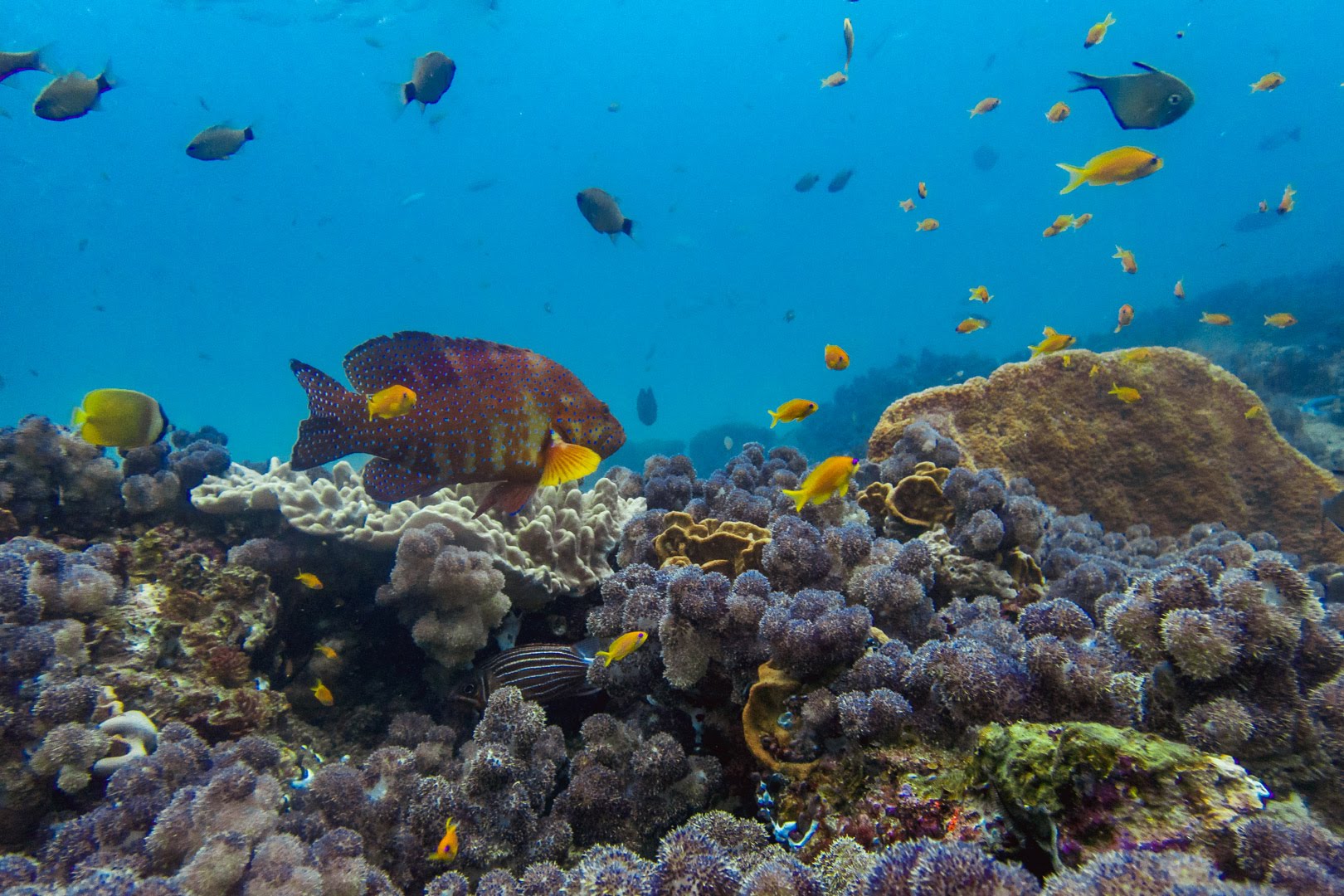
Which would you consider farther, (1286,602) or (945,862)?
(1286,602)

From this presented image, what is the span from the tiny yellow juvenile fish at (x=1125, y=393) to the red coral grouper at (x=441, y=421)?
571 centimetres

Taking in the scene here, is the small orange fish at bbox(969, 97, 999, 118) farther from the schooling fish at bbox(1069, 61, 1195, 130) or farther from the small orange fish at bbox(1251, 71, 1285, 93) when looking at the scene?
the schooling fish at bbox(1069, 61, 1195, 130)

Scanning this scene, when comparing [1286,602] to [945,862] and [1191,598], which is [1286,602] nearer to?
[1191,598]

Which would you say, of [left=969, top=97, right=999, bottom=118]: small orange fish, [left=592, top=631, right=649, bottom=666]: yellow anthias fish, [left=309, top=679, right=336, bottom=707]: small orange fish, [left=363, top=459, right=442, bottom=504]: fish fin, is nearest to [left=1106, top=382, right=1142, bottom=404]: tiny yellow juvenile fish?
[left=592, top=631, right=649, bottom=666]: yellow anthias fish

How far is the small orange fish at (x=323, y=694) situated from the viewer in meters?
3.68

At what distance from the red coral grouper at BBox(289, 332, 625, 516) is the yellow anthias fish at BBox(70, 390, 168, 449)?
1.90 m

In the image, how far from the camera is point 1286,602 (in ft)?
5.69

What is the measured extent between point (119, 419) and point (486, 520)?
2.59 meters

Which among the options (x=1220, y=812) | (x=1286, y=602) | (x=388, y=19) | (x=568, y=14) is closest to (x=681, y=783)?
(x=1220, y=812)

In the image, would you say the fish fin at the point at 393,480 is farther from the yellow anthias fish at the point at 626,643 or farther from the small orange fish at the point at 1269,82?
the small orange fish at the point at 1269,82

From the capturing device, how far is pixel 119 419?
3947 millimetres

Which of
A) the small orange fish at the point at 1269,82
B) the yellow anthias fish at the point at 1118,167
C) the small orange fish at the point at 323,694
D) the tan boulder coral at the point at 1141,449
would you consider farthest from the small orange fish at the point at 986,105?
the small orange fish at the point at 323,694

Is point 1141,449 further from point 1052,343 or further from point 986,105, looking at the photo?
point 986,105

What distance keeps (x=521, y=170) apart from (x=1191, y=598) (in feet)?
379
